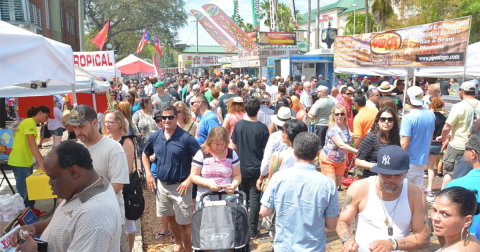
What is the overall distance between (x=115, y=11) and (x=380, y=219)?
111ft

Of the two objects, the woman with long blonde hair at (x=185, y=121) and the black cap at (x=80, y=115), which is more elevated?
the black cap at (x=80, y=115)

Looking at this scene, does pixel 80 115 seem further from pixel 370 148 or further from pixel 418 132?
pixel 418 132

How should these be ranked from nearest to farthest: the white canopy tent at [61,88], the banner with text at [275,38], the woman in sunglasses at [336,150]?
1. the woman in sunglasses at [336,150]
2. the white canopy tent at [61,88]
3. the banner with text at [275,38]

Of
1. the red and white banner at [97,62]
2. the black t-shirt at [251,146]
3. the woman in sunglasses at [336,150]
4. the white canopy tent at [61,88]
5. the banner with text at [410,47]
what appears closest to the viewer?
the black t-shirt at [251,146]

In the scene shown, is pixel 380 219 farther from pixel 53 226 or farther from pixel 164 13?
pixel 164 13

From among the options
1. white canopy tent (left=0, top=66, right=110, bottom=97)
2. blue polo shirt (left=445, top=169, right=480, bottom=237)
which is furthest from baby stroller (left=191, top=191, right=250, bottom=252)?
white canopy tent (left=0, top=66, right=110, bottom=97)

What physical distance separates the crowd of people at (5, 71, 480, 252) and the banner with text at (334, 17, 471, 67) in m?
1.53

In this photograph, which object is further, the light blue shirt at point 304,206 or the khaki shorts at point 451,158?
the khaki shorts at point 451,158

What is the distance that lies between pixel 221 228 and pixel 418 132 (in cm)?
296

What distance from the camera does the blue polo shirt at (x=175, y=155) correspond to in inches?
162

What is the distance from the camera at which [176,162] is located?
4.13 metres

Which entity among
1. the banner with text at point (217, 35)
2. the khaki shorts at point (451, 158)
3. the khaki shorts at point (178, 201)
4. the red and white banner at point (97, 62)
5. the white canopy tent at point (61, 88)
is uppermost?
the banner with text at point (217, 35)

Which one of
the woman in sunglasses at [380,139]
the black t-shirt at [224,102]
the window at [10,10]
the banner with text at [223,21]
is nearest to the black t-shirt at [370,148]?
the woman in sunglasses at [380,139]

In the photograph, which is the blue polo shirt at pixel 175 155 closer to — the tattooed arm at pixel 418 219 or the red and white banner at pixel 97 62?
the tattooed arm at pixel 418 219
